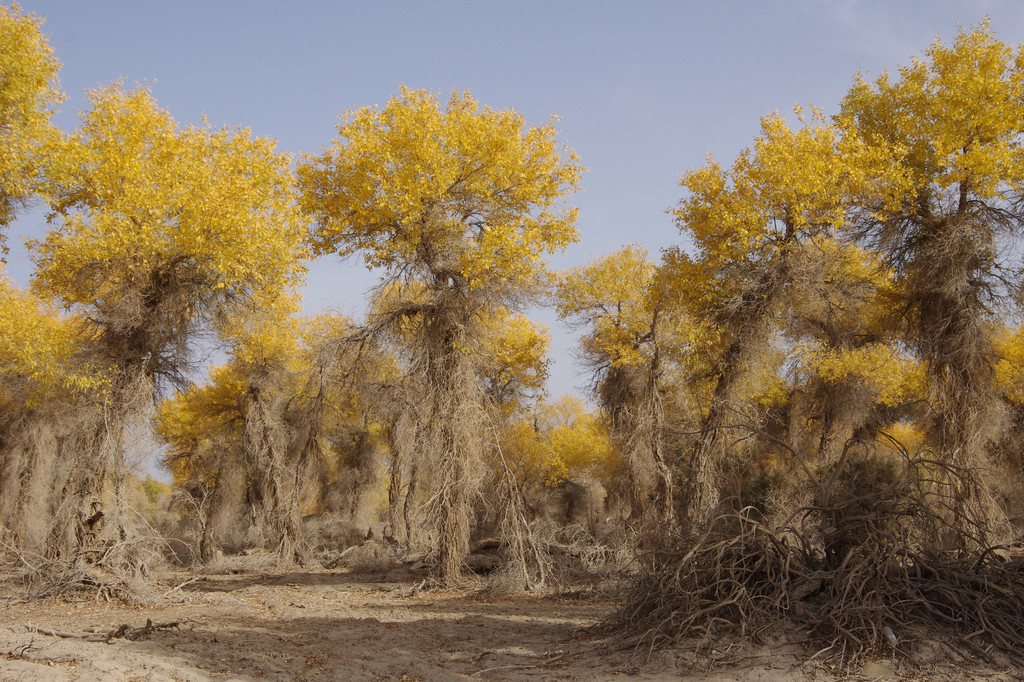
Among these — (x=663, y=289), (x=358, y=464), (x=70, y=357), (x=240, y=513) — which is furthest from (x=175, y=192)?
(x=240, y=513)

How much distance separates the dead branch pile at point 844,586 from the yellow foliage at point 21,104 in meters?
11.7

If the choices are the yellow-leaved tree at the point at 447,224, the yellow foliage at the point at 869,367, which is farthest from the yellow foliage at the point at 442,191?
the yellow foliage at the point at 869,367

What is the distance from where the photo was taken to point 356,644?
887 cm

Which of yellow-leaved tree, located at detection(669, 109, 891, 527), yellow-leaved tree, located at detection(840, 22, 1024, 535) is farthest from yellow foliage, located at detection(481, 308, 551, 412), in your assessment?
yellow-leaved tree, located at detection(840, 22, 1024, 535)

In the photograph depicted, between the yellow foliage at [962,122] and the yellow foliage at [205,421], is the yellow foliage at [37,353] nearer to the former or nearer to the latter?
the yellow foliage at [205,421]

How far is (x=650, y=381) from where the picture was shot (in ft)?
60.3

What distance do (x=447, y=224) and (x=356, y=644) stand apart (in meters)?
8.38

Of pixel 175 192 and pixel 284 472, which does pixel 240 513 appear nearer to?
pixel 284 472

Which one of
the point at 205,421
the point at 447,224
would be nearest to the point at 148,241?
the point at 447,224

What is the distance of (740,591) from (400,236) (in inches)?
401

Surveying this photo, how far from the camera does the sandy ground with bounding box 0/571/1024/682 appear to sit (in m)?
6.17

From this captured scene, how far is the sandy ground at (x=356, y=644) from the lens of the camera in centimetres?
617

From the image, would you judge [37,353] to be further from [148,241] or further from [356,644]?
[356,644]

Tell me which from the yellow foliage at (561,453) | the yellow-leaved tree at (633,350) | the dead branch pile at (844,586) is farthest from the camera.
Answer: the yellow foliage at (561,453)
